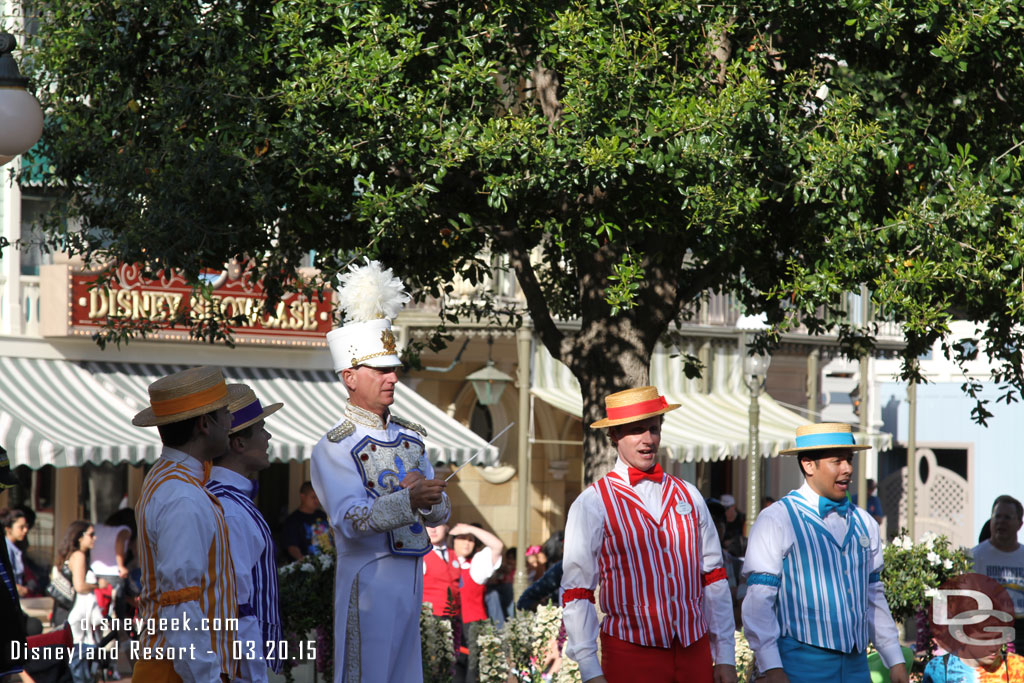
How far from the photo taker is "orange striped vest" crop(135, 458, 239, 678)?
16.1 feet

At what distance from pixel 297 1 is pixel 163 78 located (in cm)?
118

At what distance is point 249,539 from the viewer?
19.1ft

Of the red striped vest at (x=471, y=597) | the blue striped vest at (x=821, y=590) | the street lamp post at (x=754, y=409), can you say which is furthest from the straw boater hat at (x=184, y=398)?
the street lamp post at (x=754, y=409)

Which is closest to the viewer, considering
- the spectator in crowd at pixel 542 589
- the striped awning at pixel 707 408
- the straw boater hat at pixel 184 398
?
the straw boater hat at pixel 184 398

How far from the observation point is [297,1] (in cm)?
877

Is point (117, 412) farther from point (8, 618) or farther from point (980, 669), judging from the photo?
point (980, 669)

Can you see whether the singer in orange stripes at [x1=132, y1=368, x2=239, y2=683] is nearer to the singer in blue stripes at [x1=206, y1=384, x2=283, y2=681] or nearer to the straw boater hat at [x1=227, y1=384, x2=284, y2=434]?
the singer in blue stripes at [x1=206, y1=384, x2=283, y2=681]

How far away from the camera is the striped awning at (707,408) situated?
23297 mm

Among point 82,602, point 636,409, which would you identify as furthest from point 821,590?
point 82,602

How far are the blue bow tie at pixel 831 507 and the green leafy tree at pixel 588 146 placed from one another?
6.50 ft

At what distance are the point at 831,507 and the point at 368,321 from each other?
87.8 inches

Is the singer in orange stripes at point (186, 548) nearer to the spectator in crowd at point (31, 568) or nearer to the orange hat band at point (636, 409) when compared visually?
the orange hat band at point (636, 409)

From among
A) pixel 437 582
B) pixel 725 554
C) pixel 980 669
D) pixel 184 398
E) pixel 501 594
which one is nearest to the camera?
pixel 184 398

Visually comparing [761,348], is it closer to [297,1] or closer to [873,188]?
[873,188]
